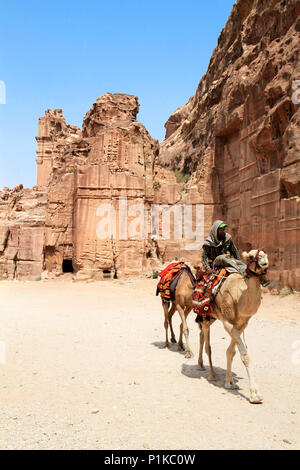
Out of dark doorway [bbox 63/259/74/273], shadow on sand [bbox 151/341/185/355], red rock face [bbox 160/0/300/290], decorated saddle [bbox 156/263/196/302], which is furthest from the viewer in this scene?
dark doorway [bbox 63/259/74/273]

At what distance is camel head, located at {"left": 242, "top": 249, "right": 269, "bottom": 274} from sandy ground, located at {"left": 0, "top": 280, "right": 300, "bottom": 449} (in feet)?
6.05

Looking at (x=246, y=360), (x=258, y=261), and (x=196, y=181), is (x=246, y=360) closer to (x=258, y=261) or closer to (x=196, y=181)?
(x=258, y=261)

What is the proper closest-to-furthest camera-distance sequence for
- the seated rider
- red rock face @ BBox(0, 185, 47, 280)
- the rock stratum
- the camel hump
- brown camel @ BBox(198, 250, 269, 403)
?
brown camel @ BBox(198, 250, 269, 403)
the camel hump
the seated rider
the rock stratum
red rock face @ BBox(0, 185, 47, 280)

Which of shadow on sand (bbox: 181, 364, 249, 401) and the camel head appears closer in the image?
the camel head

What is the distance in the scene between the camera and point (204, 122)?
31938 mm

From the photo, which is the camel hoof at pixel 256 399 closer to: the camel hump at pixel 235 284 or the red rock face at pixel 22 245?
the camel hump at pixel 235 284

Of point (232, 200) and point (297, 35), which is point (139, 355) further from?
A: point (232, 200)

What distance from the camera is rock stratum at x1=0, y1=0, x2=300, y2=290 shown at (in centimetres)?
1733

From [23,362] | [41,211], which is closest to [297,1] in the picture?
[23,362]

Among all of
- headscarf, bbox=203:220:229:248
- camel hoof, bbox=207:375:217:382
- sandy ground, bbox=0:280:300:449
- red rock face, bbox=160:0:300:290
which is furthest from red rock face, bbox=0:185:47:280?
camel hoof, bbox=207:375:217:382

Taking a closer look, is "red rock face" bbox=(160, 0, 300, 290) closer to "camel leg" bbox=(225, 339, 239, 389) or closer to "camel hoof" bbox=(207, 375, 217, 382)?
"camel hoof" bbox=(207, 375, 217, 382)

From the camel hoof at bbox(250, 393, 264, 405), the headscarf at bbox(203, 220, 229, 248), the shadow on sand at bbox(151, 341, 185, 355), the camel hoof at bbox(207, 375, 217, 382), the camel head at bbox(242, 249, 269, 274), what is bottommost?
the shadow on sand at bbox(151, 341, 185, 355)

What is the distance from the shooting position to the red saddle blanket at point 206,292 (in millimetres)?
6117

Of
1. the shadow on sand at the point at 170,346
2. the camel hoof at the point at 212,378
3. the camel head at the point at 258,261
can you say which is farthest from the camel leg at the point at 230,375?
the shadow on sand at the point at 170,346
